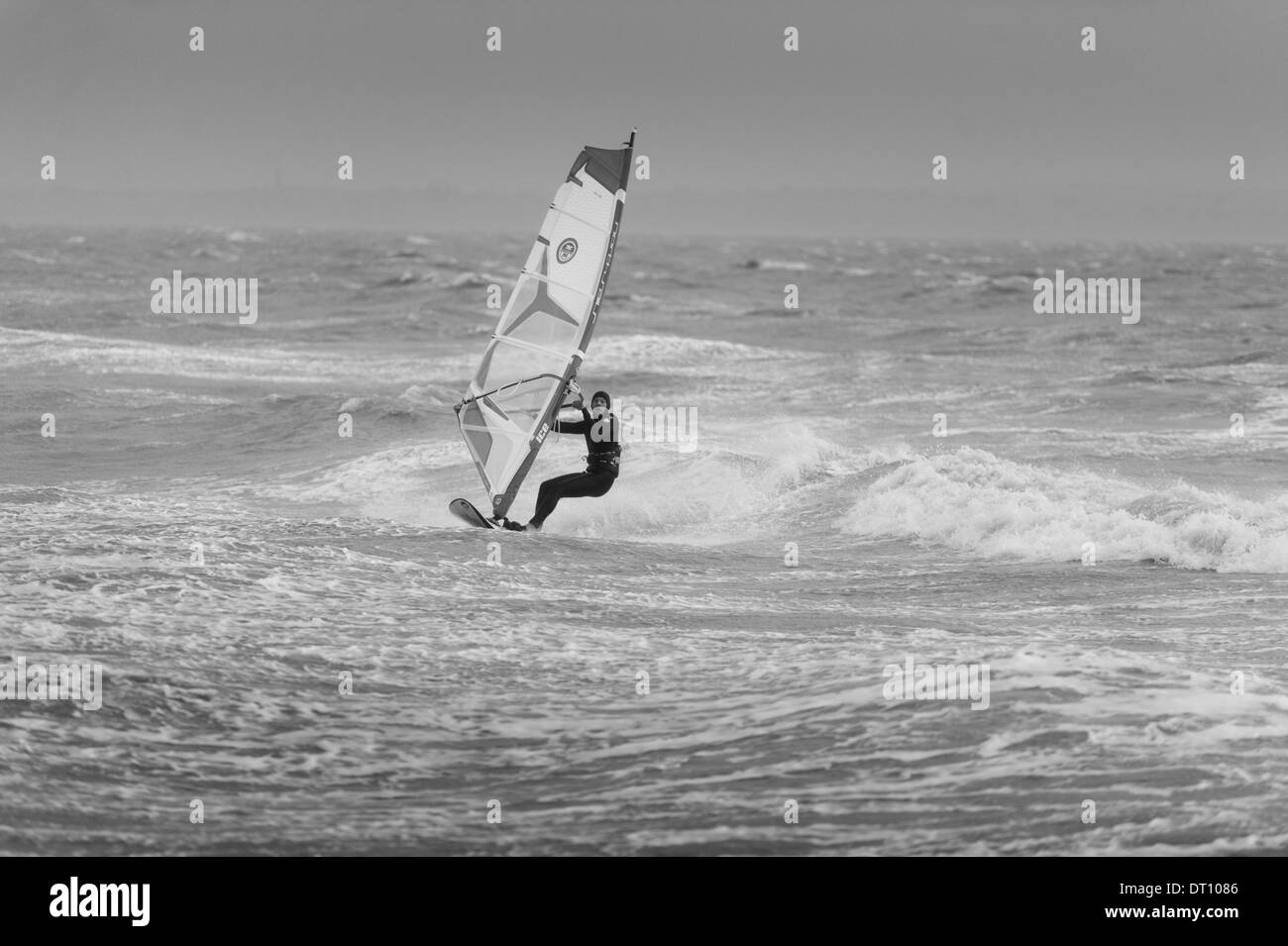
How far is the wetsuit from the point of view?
1226 centimetres

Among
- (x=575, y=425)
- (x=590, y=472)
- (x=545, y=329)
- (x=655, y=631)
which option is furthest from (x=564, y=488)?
(x=655, y=631)

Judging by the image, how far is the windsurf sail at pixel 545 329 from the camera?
1262 cm

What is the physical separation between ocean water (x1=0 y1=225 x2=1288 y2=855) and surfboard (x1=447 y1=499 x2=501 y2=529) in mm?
390

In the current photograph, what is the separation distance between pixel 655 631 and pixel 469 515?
3815 mm

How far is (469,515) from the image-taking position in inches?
475

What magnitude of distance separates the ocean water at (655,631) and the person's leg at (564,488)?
1.66ft

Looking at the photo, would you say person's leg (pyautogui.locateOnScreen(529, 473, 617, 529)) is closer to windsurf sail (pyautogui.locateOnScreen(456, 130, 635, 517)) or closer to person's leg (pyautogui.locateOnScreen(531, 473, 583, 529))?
person's leg (pyautogui.locateOnScreen(531, 473, 583, 529))

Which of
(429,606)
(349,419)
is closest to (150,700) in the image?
(429,606)

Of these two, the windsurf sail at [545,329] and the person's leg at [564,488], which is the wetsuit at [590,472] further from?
the windsurf sail at [545,329]

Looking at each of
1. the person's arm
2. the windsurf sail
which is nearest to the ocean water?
the windsurf sail

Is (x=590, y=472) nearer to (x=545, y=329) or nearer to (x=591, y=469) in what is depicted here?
(x=591, y=469)

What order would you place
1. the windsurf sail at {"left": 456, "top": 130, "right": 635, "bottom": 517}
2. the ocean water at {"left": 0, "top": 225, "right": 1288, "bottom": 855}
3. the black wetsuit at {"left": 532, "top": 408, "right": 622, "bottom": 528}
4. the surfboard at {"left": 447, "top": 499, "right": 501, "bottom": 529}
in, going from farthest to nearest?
1. the windsurf sail at {"left": 456, "top": 130, "right": 635, "bottom": 517}
2. the black wetsuit at {"left": 532, "top": 408, "right": 622, "bottom": 528}
3. the surfboard at {"left": 447, "top": 499, "right": 501, "bottom": 529}
4. the ocean water at {"left": 0, "top": 225, "right": 1288, "bottom": 855}

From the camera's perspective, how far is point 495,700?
7.22 metres
